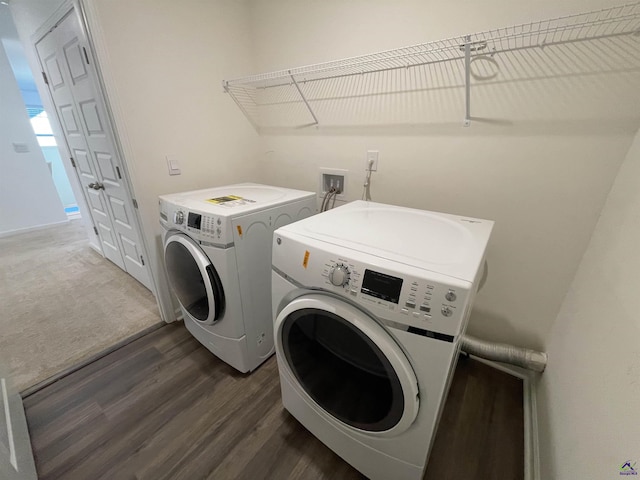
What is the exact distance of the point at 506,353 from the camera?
4.27 feet

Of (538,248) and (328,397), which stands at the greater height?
(538,248)

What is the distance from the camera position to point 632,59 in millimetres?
865

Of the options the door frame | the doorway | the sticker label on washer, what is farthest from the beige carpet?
the sticker label on washer

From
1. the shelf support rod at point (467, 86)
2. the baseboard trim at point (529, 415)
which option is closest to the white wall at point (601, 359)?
the baseboard trim at point (529, 415)

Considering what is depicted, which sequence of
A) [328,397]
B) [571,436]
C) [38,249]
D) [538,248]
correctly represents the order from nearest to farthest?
[571,436]
[328,397]
[538,248]
[38,249]

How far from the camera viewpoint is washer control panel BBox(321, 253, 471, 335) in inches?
22.7

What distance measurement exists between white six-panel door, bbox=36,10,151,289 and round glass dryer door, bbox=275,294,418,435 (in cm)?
139

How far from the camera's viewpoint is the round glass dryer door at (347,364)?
686mm

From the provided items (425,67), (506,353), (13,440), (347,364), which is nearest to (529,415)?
(506,353)

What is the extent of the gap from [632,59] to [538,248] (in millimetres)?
732

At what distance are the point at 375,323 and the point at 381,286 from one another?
115mm

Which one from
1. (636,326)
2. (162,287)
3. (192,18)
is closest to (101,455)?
(162,287)

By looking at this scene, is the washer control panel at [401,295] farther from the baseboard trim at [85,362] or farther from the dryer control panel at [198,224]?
the baseboard trim at [85,362]

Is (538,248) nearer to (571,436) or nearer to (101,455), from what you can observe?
(571,436)
